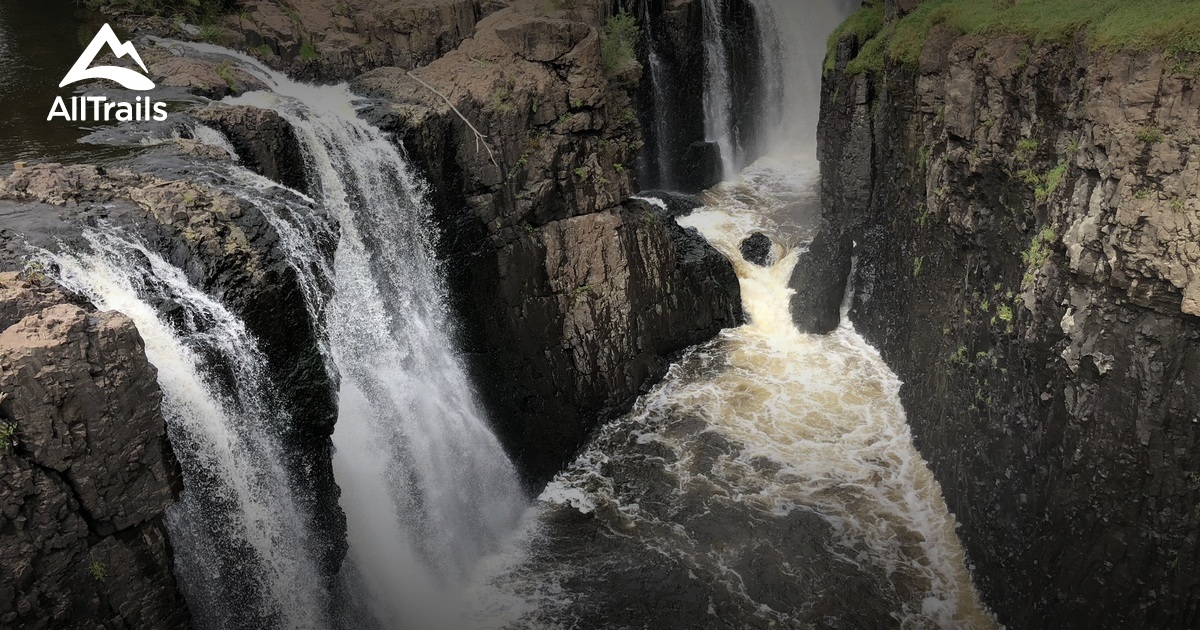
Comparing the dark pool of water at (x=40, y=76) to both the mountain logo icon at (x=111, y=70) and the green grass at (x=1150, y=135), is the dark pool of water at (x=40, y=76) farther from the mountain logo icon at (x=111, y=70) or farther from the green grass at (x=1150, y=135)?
the green grass at (x=1150, y=135)

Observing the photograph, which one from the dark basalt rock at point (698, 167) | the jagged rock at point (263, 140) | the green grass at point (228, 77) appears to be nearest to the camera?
the jagged rock at point (263, 140)

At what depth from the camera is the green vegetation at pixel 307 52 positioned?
17406 mm

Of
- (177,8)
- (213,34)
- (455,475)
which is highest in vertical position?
(177,8)

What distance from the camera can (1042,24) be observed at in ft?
40.1

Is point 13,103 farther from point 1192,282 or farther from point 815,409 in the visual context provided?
point 1192,282

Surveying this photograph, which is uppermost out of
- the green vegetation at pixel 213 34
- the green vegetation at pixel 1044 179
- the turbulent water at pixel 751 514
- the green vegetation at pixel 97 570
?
the green vegetation at pixel 213 34

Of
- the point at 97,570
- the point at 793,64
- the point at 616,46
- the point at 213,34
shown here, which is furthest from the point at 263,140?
the point at 793,64

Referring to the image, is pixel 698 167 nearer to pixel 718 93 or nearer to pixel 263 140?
pixel 718 93

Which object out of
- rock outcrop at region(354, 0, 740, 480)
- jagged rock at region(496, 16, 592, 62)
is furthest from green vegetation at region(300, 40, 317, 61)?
jagged rock at region(496, 16, 592, 62)

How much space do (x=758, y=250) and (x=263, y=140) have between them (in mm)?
11624

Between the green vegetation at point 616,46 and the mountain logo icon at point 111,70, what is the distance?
8878 millimetres

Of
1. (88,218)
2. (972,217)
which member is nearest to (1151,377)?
(972,217)

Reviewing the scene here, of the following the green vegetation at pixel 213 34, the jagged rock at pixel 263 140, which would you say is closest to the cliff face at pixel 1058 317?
the jagged rock at pixel 263 140

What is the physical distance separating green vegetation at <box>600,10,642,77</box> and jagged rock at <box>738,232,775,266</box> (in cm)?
516
